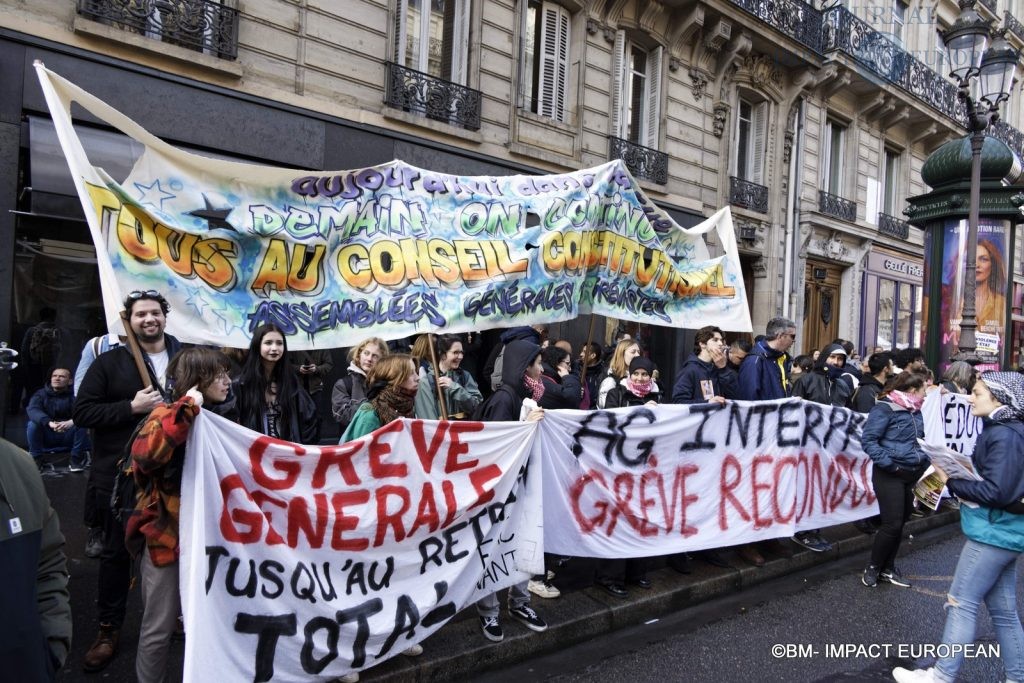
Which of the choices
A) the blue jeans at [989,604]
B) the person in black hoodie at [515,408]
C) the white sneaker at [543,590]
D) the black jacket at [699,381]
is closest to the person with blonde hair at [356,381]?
the person in black hoodie at [515,408]

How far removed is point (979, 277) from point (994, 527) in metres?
8.96

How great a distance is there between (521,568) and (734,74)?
13626 mm

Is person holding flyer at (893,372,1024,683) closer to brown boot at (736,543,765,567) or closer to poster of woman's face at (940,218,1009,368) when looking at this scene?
brown boot at (736,543,765,567)

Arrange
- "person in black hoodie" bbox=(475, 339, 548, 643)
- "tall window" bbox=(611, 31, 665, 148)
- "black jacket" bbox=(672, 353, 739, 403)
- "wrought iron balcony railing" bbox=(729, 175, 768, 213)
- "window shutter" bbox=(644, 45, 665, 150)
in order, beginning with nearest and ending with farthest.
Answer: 1. "person in black hoodie" bbox=(475, 339, 548, 643)
2. "black jacket" bbox=(672, 353, 739, 403)
3. "tall window" bbox=(611, 31, 665, 148)
4. "window shutter" bbox=(644, 45, 665, 150)
5. "wrought iron balcony railing" bbox=(729, 175, 768, 213)

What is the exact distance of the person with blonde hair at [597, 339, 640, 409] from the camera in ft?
18.0

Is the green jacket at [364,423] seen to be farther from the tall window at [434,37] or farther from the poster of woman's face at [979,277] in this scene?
the poster of woman's face at [979,277]

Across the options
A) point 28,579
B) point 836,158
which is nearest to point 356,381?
point 28,579

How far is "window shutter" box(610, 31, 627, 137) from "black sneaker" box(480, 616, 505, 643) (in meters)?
10.2

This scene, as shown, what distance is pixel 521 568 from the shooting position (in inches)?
157

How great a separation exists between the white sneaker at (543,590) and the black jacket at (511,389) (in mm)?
1173

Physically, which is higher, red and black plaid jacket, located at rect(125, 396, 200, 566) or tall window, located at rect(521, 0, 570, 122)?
tall window, located at rect(521, 0, 570, 122)

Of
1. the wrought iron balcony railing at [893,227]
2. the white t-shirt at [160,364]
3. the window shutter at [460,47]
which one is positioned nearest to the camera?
the white t-shirt at [160,364]

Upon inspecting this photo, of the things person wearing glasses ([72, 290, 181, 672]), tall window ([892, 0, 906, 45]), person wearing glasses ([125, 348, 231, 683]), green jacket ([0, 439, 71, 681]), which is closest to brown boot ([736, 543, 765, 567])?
person wearing glasses ([125, 348, 231, 683])

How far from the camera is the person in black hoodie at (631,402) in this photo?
4.63 metres
